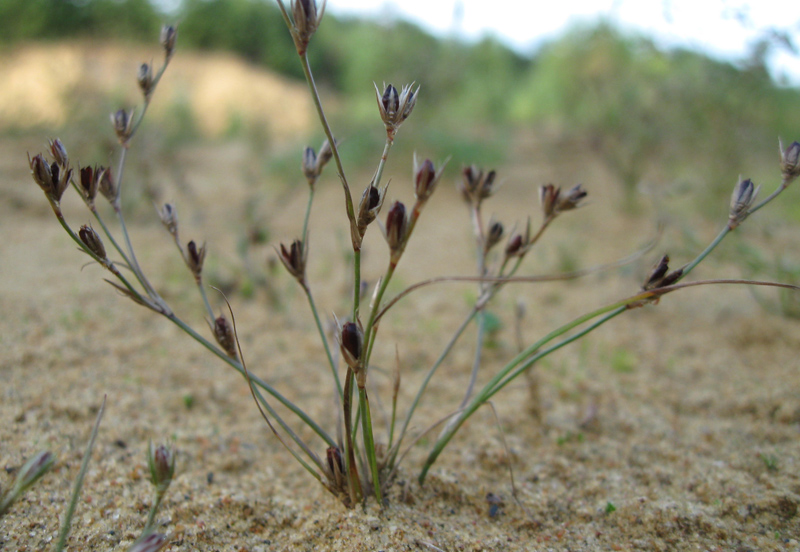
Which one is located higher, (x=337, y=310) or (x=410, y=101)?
(x=337, y=310)

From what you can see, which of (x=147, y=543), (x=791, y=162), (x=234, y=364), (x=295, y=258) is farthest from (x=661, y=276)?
(x=147, y=543)

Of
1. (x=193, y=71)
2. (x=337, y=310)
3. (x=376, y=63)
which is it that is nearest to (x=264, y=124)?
(x=376, y=63)

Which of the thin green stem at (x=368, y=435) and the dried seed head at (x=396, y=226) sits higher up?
the dried seed head at (x=396, y=226)

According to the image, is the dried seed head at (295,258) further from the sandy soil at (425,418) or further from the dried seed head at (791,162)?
the dried seed head at (791,162)

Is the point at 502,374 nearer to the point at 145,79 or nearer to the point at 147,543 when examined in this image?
the point at 147,543

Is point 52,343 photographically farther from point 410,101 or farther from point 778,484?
Answer: point 778,484

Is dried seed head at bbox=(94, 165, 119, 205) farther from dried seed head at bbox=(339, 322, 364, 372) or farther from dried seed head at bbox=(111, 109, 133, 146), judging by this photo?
dried seed head at bbox=(339, 322, 364, 372)

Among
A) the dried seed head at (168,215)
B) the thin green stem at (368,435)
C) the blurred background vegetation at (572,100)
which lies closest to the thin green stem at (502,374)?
the thin green stem at (368,435)
